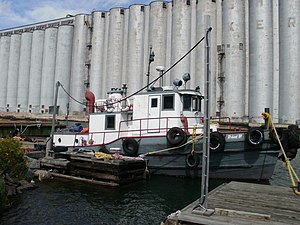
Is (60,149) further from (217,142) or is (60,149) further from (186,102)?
(217,142)

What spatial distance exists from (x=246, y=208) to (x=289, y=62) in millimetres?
28825

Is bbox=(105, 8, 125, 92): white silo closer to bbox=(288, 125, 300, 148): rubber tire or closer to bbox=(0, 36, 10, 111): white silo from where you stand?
bbox=(0, 36, 10, 111): white silo

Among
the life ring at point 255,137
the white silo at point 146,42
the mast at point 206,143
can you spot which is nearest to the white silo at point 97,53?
the white silo at point 146,42

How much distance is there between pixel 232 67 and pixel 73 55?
26.1m

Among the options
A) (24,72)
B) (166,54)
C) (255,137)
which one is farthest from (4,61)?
(255,137)

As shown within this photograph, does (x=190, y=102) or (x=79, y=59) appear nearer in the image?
(x=190, y=102)

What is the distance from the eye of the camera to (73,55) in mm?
48125

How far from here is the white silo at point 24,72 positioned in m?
54.6

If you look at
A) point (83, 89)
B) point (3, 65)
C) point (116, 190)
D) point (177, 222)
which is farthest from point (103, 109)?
point (3, 65)

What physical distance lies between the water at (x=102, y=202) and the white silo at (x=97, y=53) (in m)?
32.3

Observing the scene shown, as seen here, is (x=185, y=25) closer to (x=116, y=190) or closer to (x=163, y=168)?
(x=163, y=168)

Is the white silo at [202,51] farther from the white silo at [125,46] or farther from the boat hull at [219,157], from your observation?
the boat hull at [219,157]

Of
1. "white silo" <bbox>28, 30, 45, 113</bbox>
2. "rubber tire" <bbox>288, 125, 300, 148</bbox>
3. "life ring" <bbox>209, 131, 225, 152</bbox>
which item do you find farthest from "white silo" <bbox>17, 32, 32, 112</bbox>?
"rubber tire" <bbox>288, 125, 300, 148</bbox>

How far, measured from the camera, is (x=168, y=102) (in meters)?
14.3
